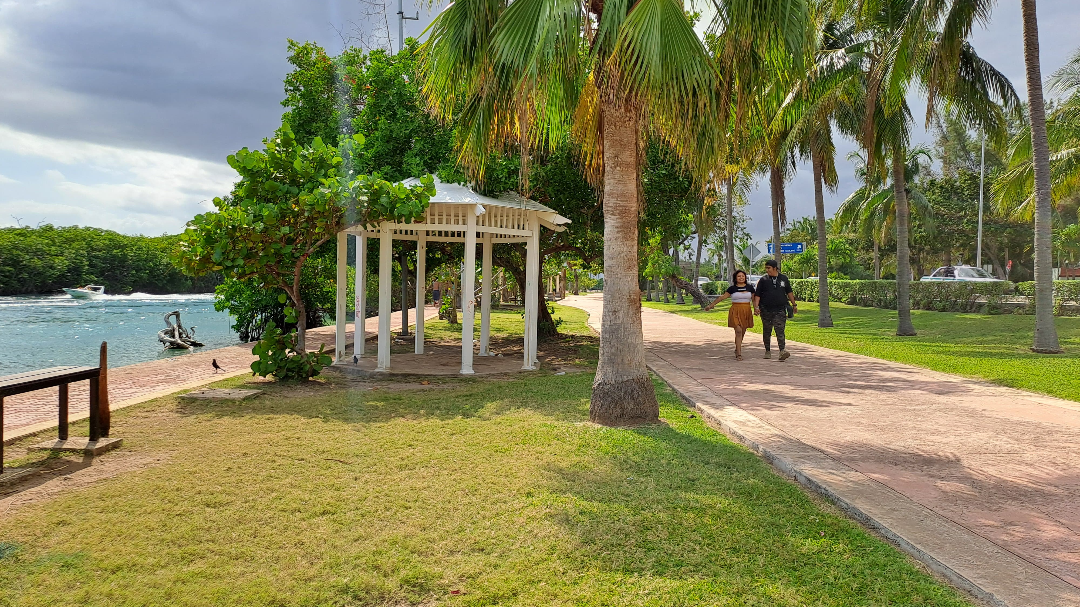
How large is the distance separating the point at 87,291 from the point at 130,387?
80.1 m

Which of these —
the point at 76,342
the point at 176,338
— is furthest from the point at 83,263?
the point at 176,338

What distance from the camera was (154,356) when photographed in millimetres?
18672

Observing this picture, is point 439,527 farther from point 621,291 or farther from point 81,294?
point 81,294

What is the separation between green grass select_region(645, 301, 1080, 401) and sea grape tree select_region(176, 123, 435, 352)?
29.6 ft

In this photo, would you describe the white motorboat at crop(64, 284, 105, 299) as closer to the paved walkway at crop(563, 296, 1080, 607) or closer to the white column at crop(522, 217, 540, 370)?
the white column at crop(522, 217, 540, 370)

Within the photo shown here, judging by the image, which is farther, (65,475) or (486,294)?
(486,294)

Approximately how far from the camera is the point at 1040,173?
13.1 m

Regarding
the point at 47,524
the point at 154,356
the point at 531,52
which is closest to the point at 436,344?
the point at 154,356

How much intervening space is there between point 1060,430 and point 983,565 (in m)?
4.33

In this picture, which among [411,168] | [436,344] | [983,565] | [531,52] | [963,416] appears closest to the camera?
[983,565]

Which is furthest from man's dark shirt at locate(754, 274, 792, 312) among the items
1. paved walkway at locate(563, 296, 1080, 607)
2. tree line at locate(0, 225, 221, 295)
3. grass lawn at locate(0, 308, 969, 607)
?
tree line at locate(0, 225, 221, 295)

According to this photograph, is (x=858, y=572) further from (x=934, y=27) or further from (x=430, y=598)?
(x=934, y=27)

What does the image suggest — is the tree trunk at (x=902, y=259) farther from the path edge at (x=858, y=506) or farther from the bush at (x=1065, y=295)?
the path edge at (x=858, y=506)

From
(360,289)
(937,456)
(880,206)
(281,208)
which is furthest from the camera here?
(880,206)
